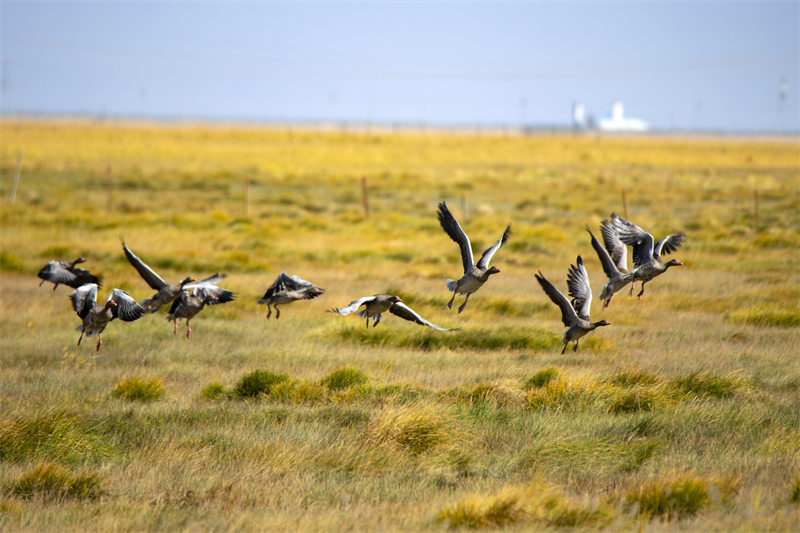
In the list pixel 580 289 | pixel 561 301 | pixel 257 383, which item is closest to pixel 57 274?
pixel 257 383

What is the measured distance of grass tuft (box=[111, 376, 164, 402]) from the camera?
10.5m

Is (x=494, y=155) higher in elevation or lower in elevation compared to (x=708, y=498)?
higher

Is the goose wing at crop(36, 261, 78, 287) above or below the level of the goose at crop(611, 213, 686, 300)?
below

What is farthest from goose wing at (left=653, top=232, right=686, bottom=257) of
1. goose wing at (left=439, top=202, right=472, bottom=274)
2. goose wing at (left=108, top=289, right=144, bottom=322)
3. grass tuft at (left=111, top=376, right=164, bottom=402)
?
grass tuft at (left=111, top=376, right=164, bottom=402)

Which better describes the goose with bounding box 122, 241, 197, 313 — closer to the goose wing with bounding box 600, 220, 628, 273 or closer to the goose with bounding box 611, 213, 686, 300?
the goose wing with bounding box 600, 220, 628, 273

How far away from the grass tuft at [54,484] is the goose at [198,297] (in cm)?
154

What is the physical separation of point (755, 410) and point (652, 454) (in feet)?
6.51

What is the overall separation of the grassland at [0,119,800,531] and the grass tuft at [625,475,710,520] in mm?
18

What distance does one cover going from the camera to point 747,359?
482 inches

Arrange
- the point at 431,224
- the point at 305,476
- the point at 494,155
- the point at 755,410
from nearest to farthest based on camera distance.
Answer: the point at 305,476, the point at 755,410, the point at 431,224, the point at 494,155

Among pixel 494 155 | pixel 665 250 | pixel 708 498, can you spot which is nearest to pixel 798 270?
pixel 665 250

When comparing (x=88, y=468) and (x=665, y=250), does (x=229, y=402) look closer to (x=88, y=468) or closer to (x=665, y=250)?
(x=88, y=468)

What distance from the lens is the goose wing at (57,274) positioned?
8727mm

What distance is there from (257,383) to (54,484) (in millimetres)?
3619
